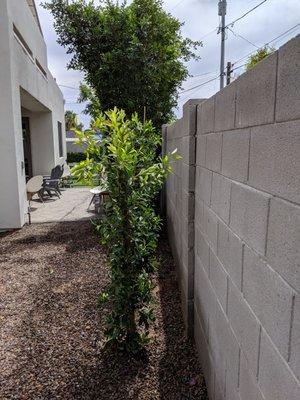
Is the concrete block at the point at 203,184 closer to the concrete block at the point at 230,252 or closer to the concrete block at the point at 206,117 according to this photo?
the concrete block at the point at 206,117

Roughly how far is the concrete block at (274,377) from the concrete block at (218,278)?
622 mm

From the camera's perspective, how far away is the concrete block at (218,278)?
198 cm

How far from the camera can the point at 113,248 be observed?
2.97 metres

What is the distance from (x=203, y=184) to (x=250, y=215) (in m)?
1.21

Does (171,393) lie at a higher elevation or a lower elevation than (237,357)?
lower

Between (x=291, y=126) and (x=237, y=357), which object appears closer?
(x=291, y=126)

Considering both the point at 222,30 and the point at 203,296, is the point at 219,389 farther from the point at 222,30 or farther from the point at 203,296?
the point at 222,30

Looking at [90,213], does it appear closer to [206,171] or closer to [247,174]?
[206,171]

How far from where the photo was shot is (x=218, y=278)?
2137mm

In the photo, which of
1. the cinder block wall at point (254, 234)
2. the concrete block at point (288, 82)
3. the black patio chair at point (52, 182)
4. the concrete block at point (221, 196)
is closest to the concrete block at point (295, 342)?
the cinder block wall at point (254, 234)

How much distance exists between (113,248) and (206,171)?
1.01m

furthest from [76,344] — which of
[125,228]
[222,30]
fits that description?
[222,30]

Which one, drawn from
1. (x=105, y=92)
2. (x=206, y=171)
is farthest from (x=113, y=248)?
(x=105, y=92)

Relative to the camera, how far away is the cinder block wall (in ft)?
3.57
